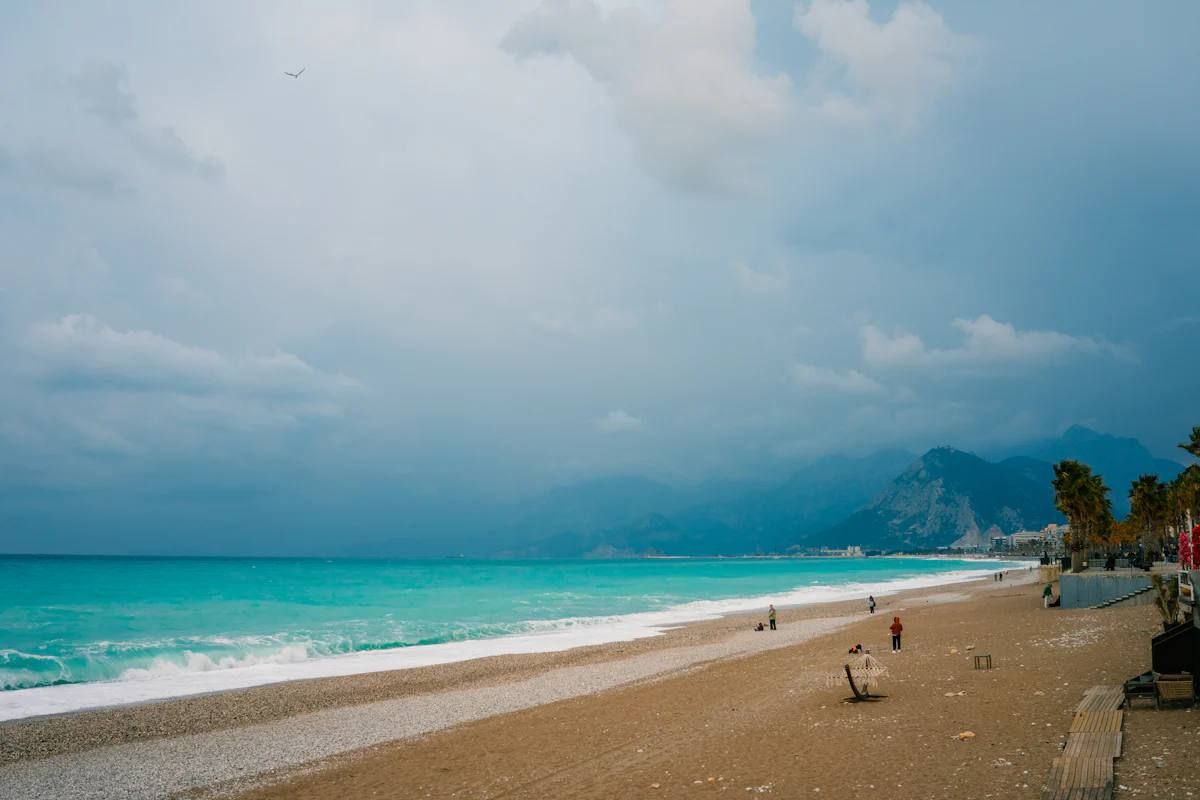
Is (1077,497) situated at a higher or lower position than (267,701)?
higher

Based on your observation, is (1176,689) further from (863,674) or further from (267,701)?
(267,701)

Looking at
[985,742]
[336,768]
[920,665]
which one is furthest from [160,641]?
[985,742]

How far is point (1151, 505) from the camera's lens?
8712cm

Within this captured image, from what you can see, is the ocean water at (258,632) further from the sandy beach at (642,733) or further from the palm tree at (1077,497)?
the palm tree at (1077,497)

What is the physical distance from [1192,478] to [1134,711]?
213ft

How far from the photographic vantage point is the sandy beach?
37.1 feet

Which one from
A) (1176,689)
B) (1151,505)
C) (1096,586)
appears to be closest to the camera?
(1176,689)

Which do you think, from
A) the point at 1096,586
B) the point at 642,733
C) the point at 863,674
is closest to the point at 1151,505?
the point at 1096,586

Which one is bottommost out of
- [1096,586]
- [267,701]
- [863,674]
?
[267,701]

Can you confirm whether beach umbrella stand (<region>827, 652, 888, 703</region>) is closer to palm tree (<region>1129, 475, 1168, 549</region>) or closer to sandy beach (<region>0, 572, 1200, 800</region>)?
sandy beach (<region>0, 572, 1200, 800</region>)

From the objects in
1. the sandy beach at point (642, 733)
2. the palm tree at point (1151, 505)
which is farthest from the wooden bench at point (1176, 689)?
the palm tree at point (1151, 505)

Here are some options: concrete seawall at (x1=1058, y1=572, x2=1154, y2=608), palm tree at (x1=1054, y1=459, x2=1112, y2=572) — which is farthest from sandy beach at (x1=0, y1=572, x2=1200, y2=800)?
palm tree at (x1=1054, y1=459, x2=1112, y2=572)

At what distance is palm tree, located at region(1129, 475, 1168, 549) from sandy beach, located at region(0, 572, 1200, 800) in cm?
7049

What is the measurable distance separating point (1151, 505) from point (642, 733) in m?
92.8
